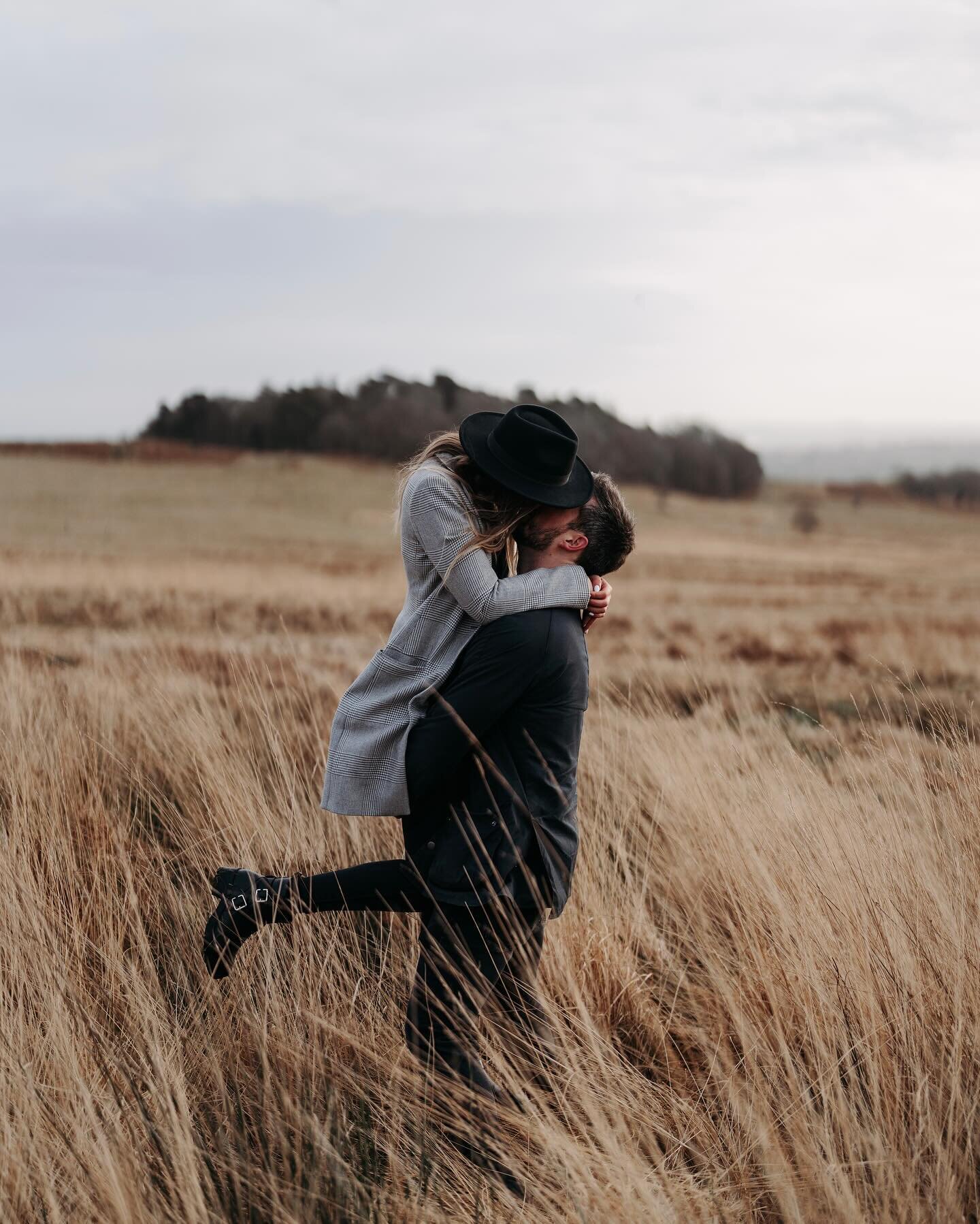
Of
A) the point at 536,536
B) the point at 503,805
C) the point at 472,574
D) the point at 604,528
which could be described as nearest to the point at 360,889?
the point at 503,805

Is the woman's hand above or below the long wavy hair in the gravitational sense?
below

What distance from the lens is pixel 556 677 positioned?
2.30 meters

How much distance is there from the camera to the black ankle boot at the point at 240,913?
260 centimetres

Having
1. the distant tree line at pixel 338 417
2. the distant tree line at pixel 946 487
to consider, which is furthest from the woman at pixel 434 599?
the distant tree line at pixel 946 487

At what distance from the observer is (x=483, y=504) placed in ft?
7.89

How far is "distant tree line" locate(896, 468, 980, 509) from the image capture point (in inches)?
3841

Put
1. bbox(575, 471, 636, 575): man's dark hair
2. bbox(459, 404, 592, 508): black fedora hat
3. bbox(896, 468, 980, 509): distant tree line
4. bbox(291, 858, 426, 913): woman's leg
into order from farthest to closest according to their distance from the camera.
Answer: bbox(896, 468, 980, 509): distant tree line < bbox(291, 858, 426, 913): woman's leg < bbox(575, 471, 636, 575): man's dark hair < bbox(459, 404, 592, 508): black fedora hat

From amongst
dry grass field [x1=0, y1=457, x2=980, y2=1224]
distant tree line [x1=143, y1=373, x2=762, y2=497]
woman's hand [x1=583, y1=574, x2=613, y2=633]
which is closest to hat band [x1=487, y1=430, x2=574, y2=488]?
woman's hand [x1=583, y1=574, x2=613, y2=633]

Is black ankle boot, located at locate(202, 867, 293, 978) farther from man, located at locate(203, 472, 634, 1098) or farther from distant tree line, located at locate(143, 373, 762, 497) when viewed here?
distant tree line, located at locate(143, 373, 762, 497)

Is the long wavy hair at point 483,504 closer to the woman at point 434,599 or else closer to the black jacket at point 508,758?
the woman at point 434,599

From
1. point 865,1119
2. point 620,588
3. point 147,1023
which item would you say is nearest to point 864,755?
point 865,1119

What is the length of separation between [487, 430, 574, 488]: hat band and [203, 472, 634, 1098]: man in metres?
0.10

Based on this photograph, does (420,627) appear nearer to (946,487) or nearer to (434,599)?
(434,599)

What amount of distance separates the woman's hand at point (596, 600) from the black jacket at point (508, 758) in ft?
0.20
